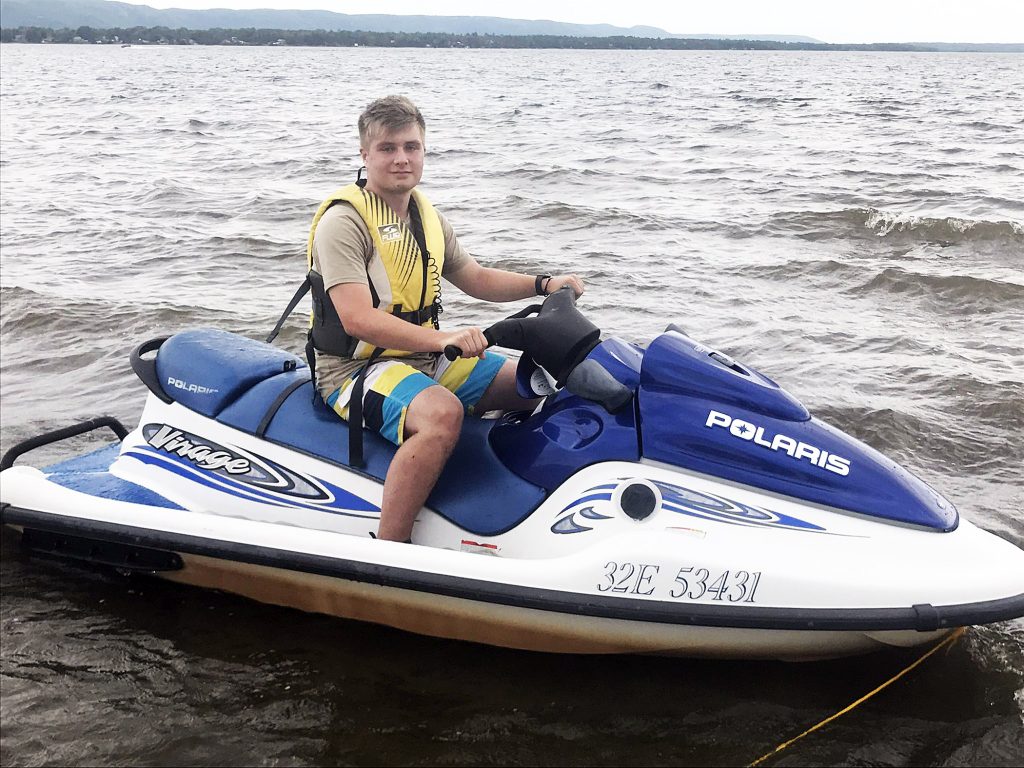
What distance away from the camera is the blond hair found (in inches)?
137

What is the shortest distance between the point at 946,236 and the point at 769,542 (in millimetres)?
8382

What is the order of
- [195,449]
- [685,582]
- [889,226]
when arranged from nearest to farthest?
[685,582]
[195,449]
[889,226]

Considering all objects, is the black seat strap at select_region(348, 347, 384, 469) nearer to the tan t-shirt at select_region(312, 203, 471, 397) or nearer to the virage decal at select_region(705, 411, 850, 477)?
the tan t-shirt at select_region(312, 203, 471, 397)

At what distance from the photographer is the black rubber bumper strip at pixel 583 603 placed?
2.93 m

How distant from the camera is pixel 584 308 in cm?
838

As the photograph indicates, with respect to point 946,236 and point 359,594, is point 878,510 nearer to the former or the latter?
point 359,594

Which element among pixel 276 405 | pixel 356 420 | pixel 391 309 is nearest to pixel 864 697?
pixel 356 420

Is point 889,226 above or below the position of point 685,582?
above

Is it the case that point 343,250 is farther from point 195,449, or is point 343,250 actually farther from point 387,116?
point 195,449

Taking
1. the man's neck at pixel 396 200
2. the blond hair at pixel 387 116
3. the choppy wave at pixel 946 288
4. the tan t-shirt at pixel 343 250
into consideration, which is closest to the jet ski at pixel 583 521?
the tan t-shirt at pixel 343 250

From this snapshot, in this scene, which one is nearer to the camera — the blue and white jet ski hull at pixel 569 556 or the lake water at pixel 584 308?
the blue and white jet ski hull at pixel 569 556

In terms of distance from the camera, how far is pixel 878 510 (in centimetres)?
313

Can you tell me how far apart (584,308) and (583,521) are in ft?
17.1

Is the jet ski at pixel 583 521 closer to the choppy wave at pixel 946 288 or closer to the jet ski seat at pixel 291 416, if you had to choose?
the jet ski seat at pixel 291 416
